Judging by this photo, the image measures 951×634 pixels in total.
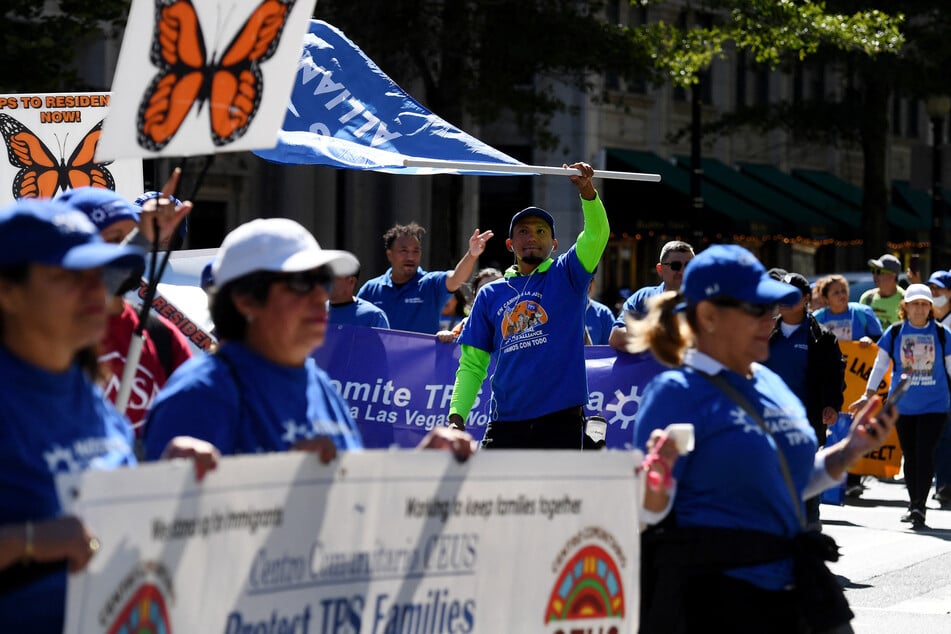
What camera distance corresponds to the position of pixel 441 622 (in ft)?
13.7

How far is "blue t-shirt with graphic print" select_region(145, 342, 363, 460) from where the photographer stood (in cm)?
381

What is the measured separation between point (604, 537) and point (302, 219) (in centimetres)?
2780

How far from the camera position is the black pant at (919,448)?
13328mm

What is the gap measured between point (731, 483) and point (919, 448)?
372 inches

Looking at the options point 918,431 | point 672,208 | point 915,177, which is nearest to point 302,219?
point 672,208

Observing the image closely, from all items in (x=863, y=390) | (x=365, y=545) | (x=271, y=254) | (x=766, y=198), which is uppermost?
(x=766, y=198)

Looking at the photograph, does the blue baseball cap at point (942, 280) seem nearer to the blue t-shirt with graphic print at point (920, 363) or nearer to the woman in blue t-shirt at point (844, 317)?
the woman in blue t-shirt at point (844, 317)

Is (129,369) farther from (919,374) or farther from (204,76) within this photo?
(919,374)

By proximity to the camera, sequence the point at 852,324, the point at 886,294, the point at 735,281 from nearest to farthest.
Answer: the point at 735,281 < the point at 852,324 < the point at 886,294

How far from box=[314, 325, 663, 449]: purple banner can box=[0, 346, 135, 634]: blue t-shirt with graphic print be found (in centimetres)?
708

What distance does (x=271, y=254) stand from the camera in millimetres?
3936

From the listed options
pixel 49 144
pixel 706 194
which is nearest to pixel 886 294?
pixel 49 144

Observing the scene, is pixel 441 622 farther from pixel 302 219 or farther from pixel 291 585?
pixel 302 219

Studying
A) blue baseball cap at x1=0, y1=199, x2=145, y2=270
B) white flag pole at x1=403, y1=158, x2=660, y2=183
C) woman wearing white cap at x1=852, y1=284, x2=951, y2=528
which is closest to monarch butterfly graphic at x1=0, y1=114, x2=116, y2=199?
white flag pole at x1=403, y1=158, x2=660, y2=183
